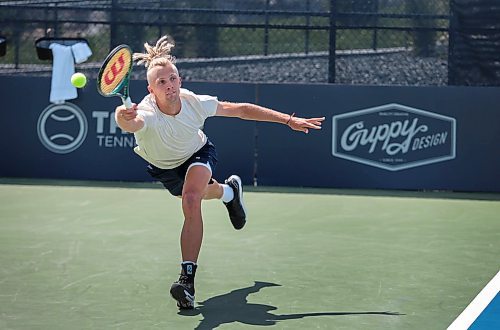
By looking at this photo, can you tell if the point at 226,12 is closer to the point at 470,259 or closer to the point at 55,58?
the point at 55,58

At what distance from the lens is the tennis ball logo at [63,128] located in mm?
11258

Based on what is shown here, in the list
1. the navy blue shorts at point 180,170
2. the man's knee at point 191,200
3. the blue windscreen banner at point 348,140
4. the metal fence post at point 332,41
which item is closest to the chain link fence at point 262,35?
the metal fence post at point 332,41

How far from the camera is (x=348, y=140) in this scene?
1097cm

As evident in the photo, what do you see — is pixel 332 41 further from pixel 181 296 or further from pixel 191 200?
pixel 181 296

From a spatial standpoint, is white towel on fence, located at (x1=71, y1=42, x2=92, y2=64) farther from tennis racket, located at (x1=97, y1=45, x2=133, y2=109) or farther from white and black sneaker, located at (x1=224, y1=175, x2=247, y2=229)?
tennis racket, located at (x1=97, y1=45, x2=133, y2=109)

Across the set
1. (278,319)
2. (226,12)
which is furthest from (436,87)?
(278,319)

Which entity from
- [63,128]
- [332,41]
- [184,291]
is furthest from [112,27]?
[184,291]

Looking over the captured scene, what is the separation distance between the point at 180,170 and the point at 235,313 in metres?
1.27

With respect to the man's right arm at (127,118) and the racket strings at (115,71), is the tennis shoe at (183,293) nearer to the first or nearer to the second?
the man's right arm at (127,118)

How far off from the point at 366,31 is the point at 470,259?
4.89 metres

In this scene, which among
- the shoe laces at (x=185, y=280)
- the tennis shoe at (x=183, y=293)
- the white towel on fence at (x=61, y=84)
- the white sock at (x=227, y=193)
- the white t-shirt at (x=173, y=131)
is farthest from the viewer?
the white towel on fence at (x=61, y=84)

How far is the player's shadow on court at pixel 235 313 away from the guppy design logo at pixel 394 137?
5284 millimetres

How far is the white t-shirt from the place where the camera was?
19.9ft

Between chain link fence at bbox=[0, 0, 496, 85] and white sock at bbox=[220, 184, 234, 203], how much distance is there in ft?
15.1
